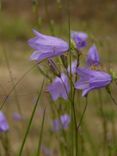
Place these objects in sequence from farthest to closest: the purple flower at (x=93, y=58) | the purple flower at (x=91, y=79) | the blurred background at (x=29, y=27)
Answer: the blurred background at (x=29, y=27) < the purple flower at (x=93, y=58) < the purple flower at (x=91, y=79)

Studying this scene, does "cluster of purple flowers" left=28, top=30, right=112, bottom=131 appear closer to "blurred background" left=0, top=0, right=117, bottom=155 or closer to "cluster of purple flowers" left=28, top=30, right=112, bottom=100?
"cluster of purple flowers" left=28, top=30, right=112, bottom=100

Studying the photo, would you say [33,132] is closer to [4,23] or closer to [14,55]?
[14,55]


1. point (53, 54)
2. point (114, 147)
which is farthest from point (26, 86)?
point (53, 54)

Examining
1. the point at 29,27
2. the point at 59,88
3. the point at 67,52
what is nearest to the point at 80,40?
the point at 59,88

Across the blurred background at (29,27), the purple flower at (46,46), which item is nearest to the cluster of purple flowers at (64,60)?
the purple flower at (46,46)

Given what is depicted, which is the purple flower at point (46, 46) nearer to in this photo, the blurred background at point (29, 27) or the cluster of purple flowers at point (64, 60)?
the cluster of purple flowers at point (64, 60)

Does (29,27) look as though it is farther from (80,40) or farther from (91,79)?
(91,79)
